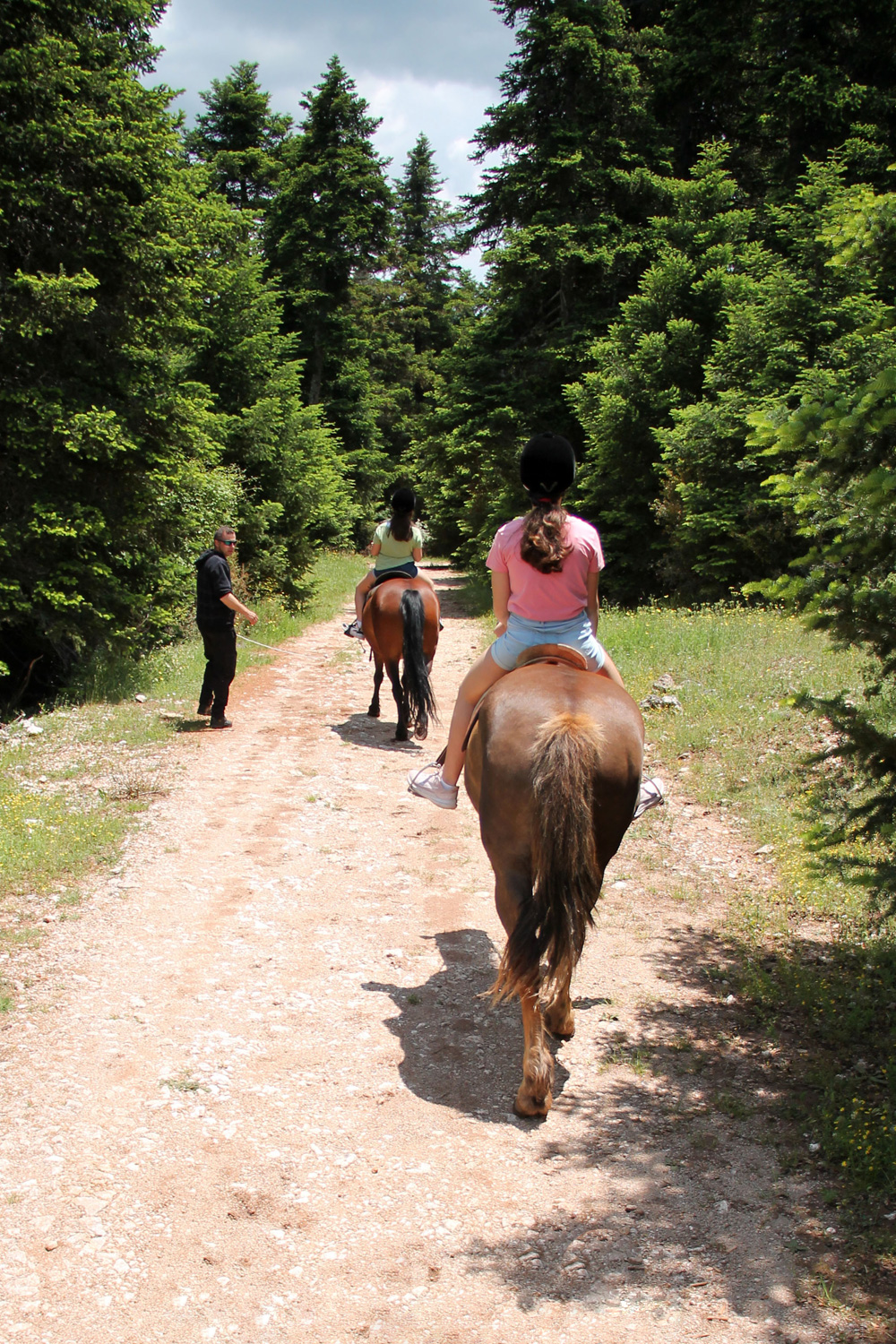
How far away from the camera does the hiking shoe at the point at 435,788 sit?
557 centimetres

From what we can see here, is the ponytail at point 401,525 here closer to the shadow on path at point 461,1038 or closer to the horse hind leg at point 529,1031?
the shadow on path at point 461,1038

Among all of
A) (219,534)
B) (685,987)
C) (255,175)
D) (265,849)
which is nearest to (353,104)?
(255,175)

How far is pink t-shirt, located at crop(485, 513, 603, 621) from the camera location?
4695 millimetres

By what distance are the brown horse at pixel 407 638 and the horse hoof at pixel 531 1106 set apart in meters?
6.37

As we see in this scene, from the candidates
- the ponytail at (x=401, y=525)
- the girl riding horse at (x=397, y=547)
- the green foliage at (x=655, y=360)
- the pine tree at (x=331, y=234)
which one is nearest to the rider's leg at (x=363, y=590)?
the girl riding horse at (x=397, y=547)

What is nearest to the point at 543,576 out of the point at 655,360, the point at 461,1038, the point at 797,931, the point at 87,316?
the point at 461,1038

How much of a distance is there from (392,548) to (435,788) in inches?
235

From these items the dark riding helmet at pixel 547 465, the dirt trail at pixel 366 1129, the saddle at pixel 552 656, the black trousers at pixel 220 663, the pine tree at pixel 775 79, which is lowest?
the dirt trail at pixel 366 1129

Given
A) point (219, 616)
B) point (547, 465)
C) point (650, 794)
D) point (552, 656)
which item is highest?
point (547, 465)

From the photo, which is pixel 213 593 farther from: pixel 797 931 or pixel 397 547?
pixel 797 931

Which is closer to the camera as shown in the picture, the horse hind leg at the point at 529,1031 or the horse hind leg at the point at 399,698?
the horse hind leg at the point at 529,1031

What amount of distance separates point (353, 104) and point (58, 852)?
3476 centimetres

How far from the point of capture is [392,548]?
1109 centimetres

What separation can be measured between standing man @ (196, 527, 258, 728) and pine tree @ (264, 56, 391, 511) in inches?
959
